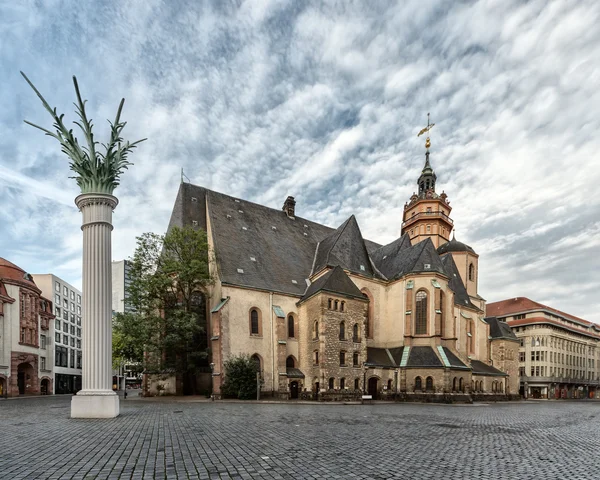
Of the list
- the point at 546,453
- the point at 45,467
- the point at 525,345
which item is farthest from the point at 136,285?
the point at 525,345

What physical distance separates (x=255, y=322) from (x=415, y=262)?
1557cm

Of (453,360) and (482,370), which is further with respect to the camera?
(482,370)

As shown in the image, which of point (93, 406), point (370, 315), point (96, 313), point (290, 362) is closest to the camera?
point (93, 406)

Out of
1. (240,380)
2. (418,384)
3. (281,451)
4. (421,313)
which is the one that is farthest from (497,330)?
(281,451)

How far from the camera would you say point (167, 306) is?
27594 mm

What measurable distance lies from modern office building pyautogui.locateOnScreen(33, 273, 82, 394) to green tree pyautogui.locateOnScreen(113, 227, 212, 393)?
2828 cm

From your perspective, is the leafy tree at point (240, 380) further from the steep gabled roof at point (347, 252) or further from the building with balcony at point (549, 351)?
the building with balcony at point (549, 351)

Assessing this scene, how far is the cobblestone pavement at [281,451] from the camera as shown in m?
6.63

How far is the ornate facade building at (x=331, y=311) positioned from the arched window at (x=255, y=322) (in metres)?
0.08

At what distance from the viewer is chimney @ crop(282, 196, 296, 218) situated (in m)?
42.8

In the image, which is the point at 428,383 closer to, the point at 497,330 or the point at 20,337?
the point at 497,330

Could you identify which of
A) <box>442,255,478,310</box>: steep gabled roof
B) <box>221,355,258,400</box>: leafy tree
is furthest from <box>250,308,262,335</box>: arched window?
<box>442,255,478,310</box>: steep gabled roof

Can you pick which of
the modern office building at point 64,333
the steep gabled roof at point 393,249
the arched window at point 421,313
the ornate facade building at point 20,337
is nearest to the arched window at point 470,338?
the arched window at point 421,313

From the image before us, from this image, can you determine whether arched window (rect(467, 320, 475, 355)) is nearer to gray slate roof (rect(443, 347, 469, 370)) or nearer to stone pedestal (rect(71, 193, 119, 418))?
gray slate roof (rect(443, 347, 469, 370))
